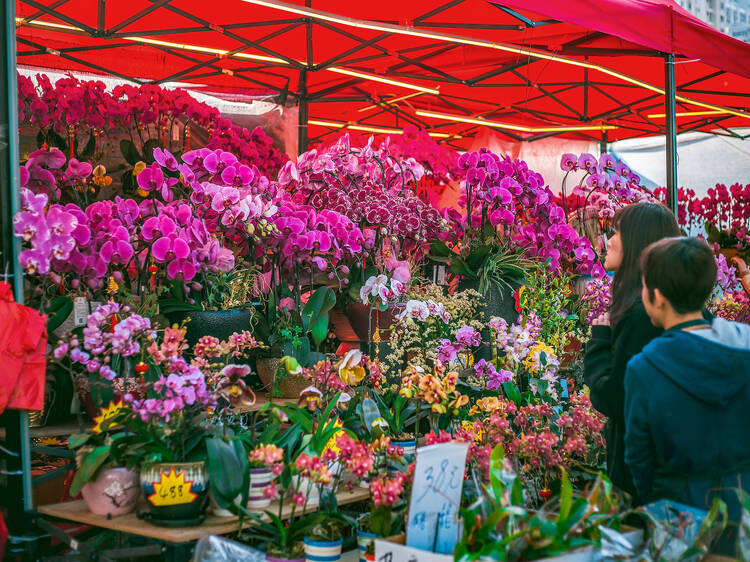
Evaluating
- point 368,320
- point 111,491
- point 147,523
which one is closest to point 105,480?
point 111,491

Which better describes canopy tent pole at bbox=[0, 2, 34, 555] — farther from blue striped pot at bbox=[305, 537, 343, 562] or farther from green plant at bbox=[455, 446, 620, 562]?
green plant at bbox=[455, 446, 620, 562]

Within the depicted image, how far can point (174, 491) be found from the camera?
66.5 inches

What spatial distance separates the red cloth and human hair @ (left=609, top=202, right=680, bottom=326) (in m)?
1.39

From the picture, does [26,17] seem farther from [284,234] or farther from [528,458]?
[528,458]

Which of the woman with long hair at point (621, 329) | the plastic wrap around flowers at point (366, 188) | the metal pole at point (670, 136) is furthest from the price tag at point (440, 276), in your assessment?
the metal pole at point (670, 136)

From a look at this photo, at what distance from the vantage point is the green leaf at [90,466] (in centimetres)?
173

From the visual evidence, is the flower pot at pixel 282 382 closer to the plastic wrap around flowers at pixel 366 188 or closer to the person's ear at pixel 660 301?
the plastic wrap around flowers at pixel 366 188

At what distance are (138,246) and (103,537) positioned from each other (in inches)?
29.8

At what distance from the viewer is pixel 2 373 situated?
1.66 metres

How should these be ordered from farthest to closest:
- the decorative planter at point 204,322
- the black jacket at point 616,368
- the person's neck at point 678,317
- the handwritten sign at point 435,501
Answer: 1. the decorative planter at point 204,322
2. the black jacket at point 616,368
3. the person's neck at point 678,317
4. the handwritten sign at point 435,501

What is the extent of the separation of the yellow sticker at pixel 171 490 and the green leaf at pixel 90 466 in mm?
152

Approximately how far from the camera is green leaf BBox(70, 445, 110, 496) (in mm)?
1729

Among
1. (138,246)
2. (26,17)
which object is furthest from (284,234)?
(26,17)

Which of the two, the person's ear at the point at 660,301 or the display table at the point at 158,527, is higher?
the person's ear at the point at 660,301
